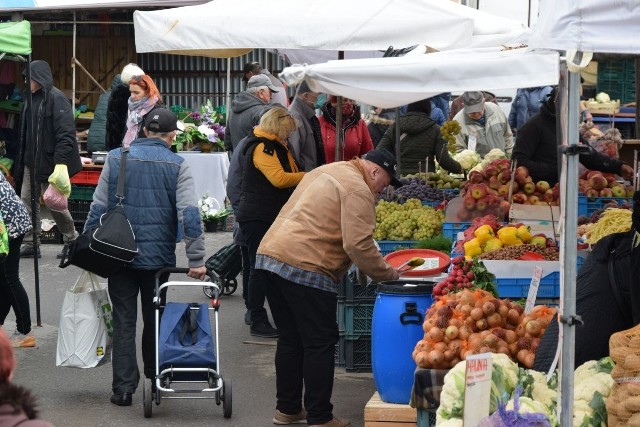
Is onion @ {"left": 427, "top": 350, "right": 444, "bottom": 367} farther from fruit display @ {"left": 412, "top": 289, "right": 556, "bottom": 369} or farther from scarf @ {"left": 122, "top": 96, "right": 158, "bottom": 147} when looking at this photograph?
scarf @ {"left": 122, "top": 96, "right": 158, "bottom": 147}

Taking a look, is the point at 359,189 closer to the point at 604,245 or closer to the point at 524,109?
the point at 604,245

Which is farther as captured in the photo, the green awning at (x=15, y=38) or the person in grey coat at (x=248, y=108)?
the person in grey coat at (x=248, y=108)

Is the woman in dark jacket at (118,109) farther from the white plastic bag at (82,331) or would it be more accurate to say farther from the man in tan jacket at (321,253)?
the man in tan jacket at (321,253)

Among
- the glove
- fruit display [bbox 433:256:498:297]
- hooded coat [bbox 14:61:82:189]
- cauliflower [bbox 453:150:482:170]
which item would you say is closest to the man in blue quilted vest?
fruit display [bbox 433:256:498:297]

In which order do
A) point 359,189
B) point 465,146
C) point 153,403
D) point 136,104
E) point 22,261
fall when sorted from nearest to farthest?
point 359,189
point 153,403
point 136,104
point 22,261
point 465,146

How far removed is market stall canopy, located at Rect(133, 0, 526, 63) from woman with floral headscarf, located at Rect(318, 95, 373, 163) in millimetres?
2835

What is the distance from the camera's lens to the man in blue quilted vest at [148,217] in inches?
298

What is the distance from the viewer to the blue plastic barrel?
6547 millimetres

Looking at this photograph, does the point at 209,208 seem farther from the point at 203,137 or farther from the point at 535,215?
the point at 535,215

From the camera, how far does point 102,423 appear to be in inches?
292

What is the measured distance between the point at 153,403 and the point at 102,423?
0.55 m

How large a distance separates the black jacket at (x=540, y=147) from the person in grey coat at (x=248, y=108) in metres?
2.75

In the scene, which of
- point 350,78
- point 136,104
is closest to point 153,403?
point 350,78

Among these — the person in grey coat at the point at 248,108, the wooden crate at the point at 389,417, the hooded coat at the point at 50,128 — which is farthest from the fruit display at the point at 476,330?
the hooded coat at the point at 50,128
